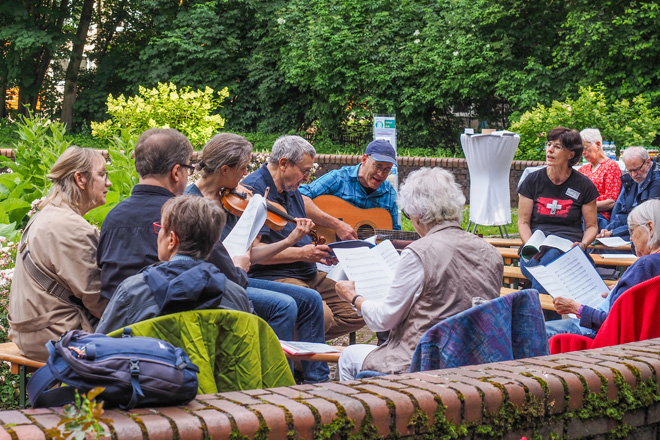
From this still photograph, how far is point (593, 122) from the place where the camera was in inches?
523

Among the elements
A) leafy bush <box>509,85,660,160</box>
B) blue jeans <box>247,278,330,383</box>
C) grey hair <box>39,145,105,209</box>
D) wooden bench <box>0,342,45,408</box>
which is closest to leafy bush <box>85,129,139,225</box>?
blue jeans <box>247,278,330,383</box>

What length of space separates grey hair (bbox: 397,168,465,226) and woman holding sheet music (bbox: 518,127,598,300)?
2.64 metres

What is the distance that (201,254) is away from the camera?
273 centimetres

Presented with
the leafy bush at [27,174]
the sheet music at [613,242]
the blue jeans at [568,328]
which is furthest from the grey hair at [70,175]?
the sheet music at [613,242]

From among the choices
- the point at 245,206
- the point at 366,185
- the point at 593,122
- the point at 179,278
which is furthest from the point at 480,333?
the point at 593,122

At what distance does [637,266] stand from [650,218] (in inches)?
12.7

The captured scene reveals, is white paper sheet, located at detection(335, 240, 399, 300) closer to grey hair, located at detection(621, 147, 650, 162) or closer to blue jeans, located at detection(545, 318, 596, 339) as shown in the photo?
blue jeans, located at detection(545, 318, 596, 339)

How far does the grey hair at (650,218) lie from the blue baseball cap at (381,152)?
1.90m

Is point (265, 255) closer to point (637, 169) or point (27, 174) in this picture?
point (27, 174)

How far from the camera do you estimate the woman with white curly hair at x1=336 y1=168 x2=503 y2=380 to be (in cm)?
308

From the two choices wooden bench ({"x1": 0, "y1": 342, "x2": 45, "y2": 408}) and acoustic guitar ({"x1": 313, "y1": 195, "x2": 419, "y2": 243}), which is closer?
wooden bench ({"x1": 0, "y1": 342, "x2": 45, "y2": 408})

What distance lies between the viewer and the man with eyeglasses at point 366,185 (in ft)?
17.7

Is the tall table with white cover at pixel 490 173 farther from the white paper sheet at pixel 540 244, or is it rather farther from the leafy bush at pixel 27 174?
the leafy bush at pixel 27 174

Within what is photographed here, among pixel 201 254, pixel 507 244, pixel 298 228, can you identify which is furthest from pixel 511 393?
pixel 507 244
